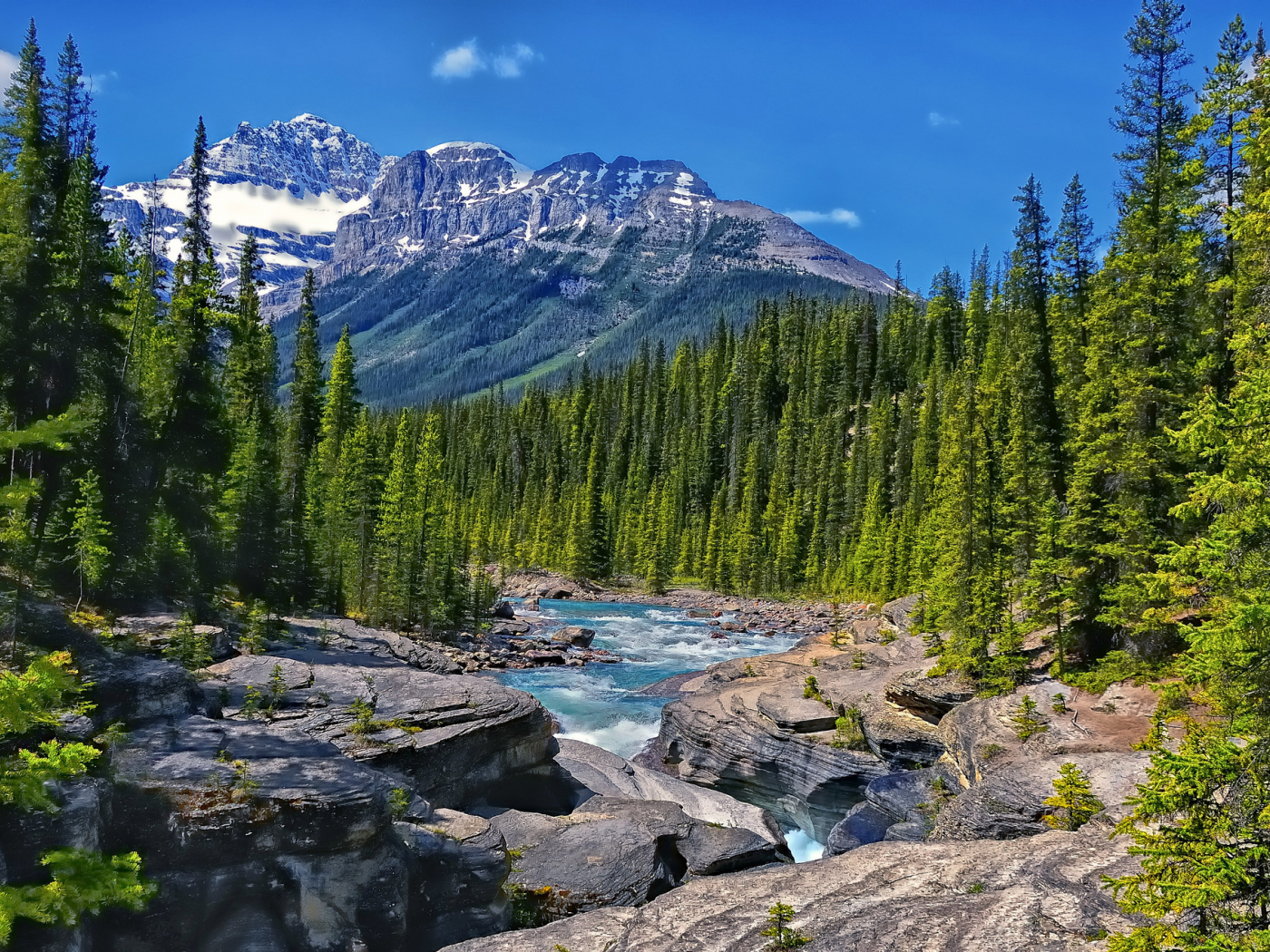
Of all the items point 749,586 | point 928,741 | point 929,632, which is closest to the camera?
point 928,741

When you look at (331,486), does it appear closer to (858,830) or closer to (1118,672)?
(858,830)

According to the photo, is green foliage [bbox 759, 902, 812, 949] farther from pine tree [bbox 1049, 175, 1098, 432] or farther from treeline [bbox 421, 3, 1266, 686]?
pine tree [bbox 1049, 175, 1098, 432]

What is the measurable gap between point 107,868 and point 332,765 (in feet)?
14.8

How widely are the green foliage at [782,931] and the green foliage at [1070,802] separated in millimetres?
6774

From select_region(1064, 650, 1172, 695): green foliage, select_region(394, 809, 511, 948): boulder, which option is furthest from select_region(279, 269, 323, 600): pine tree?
select_region(1064, 650, 1172, 695): green foliage

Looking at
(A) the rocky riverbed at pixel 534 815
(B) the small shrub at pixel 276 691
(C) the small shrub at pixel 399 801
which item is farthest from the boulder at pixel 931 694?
(B) the small shrub at pixel 276 691

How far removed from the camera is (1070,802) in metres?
13.9

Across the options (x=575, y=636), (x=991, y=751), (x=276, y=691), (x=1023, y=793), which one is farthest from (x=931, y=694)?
(x=575, y=636)

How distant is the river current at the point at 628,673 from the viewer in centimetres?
2897

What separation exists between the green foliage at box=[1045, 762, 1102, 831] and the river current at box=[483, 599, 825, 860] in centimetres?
828

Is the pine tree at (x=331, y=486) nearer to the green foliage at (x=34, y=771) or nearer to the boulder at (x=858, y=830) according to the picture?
the boulder at (x=858, y=830)

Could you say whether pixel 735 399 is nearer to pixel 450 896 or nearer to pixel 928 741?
pixel 928 741

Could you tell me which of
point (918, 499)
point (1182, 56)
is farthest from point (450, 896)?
point (918, 499)

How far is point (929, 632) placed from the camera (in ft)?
111
